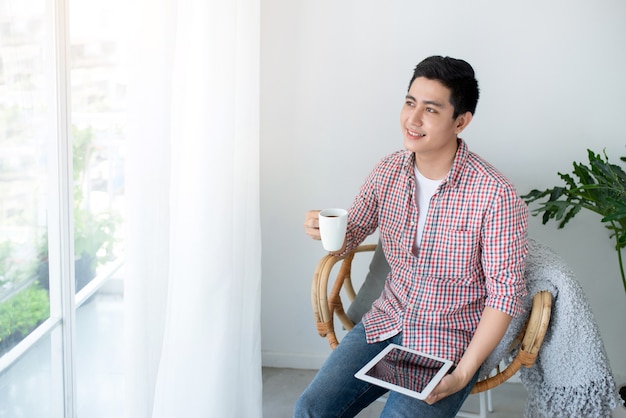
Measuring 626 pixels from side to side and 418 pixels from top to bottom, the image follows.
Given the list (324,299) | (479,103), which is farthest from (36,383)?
(479,103)

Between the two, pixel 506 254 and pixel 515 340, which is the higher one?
pixel 506 254

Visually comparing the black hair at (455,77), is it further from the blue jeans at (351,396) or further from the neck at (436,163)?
the blue jeans at (351,396)

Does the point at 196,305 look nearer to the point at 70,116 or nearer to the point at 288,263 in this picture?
the point at 70,116

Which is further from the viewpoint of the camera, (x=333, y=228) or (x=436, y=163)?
(x=436, y=163)

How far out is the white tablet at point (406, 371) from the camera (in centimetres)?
143

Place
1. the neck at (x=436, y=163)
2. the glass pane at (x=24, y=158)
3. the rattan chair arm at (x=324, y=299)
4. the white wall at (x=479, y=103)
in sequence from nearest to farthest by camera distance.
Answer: the glass pane at (x=24, y=158), the neck at (x=436, y=163), the rattan chair arm at (x=324, y=299), the white wall at (x=479, y=103)

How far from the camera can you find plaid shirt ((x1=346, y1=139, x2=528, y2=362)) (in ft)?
5.23

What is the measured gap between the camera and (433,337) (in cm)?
166

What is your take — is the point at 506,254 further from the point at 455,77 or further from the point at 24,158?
the point at 24,158

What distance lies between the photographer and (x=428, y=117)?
1635mm

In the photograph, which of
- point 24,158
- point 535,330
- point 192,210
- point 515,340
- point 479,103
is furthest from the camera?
point 479,103

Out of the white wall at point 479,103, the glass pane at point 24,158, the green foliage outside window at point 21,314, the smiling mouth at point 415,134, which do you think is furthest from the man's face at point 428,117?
the green foliage outside window at point 21,314

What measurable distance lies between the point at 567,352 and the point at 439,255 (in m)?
0.40

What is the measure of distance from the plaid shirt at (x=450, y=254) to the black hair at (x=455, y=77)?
0.11 meters
